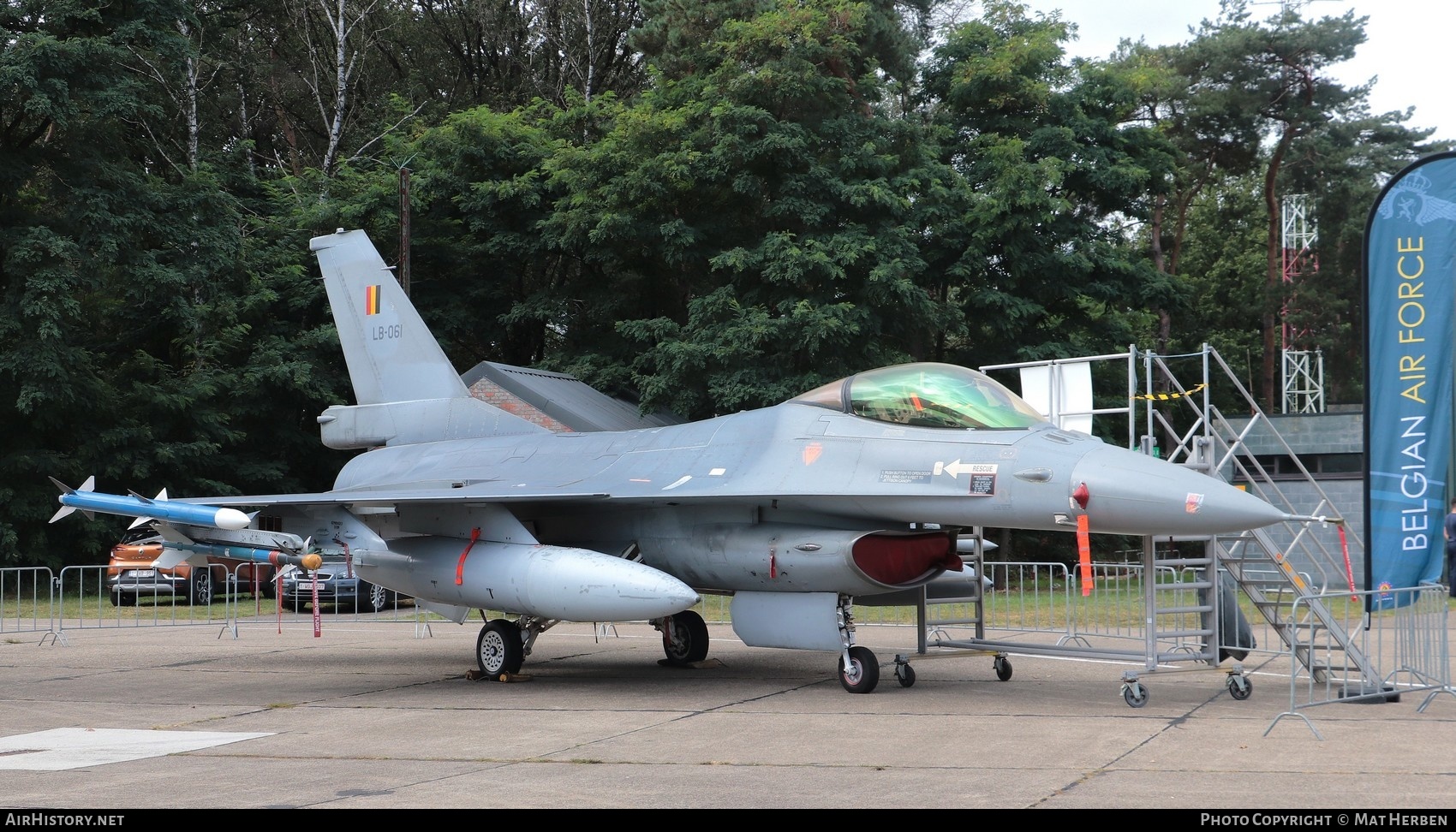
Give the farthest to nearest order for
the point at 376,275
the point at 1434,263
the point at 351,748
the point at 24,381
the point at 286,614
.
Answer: the point at 24,381 → the point at 286,614 → the point at 376,275 → the point at 1434,263 → the point at 351,748

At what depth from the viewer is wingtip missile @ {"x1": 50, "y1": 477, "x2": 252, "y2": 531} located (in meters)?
→ 10.6

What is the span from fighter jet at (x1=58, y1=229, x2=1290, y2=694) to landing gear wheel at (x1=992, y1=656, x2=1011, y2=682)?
1.34m

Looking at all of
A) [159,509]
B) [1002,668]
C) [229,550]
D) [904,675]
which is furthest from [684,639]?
[159,509]

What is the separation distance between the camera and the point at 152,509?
10820mm

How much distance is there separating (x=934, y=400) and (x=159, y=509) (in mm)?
6332

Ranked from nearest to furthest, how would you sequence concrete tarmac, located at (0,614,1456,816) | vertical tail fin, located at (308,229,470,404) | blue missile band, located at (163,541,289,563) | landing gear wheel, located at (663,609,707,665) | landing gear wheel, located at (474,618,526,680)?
concrete tarmac, located at (0,614,1456,816) < blue missile band, located at (163,541,289,563) < landing gear wheel, located at (474,618,526,680) < landing gear wheel, located at (663,609,707,665) < vertical tail fin, located at (308,229,470,404)

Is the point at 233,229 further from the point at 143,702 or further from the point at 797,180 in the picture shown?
the point at 143,702

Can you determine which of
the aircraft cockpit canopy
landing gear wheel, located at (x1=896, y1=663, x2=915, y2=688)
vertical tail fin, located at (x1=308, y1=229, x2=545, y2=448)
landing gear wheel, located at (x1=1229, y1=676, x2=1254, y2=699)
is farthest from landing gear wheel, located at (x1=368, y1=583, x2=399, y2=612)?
landing gear wheel, located at (x1=1229, y1=676, x2=1254, y2=699)

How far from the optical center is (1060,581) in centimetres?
2905

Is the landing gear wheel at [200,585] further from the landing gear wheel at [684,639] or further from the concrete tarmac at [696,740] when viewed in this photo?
the landing gear wheel at [684,639]

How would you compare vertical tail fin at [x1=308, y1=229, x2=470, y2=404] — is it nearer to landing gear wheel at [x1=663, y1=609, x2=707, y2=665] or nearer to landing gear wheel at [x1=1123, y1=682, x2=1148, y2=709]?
landing gear wheel at [x1=663, y1=609, x2=707, y2=665]

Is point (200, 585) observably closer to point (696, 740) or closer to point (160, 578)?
point (160, 578)

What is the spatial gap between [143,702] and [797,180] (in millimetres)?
20741
